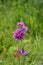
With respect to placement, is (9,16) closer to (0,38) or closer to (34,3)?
(34,3)

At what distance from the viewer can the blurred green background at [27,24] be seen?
329 cm

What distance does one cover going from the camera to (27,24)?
4453 mm

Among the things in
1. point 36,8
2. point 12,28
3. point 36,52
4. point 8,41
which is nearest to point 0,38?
point 8,41

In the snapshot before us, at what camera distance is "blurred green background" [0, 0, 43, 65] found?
3.29 meters

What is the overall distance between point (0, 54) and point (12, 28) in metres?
0.77

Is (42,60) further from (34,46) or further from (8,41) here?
(8,41)

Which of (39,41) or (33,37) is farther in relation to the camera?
(33,37)

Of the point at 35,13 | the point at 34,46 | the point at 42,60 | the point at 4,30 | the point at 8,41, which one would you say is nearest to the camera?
the point at 42,60

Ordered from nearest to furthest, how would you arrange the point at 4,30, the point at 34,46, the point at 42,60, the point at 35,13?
the point at 42,60 → the point at 34,46 → the point at 4,30 → the point at 35,13

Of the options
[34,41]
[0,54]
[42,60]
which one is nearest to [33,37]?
[34,41]

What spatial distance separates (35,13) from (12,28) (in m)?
0.50

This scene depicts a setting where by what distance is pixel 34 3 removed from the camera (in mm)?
4863

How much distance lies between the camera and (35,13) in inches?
182

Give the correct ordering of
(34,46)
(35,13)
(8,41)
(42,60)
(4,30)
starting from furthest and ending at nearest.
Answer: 1. (35,13)
2. (4,30)
3. (8,41)
4. (34,46)
5. (42,60)
